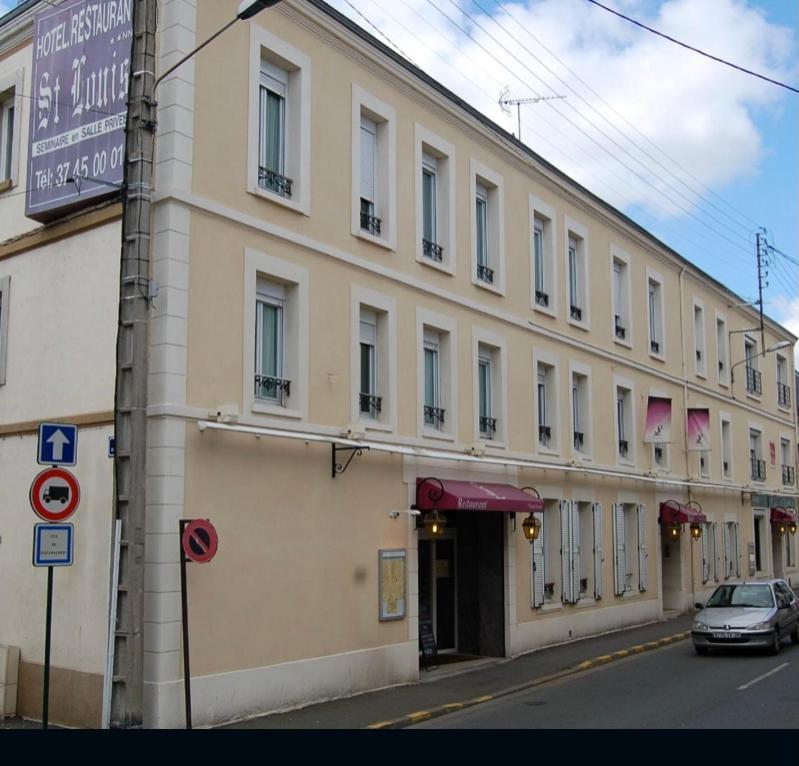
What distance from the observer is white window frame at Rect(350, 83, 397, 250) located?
1648cm

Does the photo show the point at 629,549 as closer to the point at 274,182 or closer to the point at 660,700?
the point at 660,700

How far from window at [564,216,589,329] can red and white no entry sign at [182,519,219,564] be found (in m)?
14.1

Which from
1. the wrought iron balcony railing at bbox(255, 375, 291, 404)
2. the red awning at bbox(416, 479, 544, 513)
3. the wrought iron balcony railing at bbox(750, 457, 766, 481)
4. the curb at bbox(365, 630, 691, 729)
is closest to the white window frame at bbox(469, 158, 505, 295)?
the red awning at bbox(416, 479, 544, 513)

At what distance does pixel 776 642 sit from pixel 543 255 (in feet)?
30.5

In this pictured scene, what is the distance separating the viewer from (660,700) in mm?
14445

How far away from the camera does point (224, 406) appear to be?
13.3 metres

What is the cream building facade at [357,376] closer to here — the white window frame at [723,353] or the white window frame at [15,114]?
the white window frame at [15,114]

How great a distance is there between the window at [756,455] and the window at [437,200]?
70.3ft

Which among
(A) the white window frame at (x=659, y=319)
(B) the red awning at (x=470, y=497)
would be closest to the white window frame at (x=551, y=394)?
(B) the red awning at (x=470, y=497)

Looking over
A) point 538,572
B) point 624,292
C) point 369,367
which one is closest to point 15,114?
point 369,367

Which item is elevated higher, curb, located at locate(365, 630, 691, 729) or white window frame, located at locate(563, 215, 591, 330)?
white window frame, located at locate(563, 215, 591, 330)

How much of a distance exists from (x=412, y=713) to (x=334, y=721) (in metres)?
1.21

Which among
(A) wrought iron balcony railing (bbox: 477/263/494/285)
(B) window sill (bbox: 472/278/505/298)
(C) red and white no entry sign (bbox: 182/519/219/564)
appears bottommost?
(C) red and white no entry sign (bbox: 182/519/219/564)

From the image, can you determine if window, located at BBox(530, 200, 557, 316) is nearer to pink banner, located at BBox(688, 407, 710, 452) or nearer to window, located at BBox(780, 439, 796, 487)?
pink banner, located at BBox(688, 407, 710, 452)
